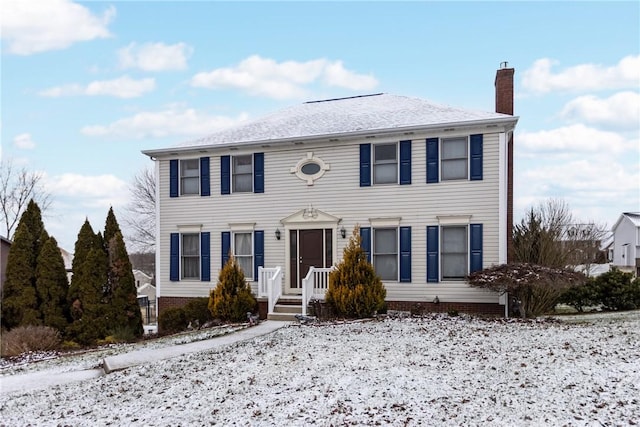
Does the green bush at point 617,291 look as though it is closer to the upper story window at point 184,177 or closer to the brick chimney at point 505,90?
the brick chimney at point 505,90

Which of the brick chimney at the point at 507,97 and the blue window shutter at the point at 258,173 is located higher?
the brick chimney at the point at 507,97

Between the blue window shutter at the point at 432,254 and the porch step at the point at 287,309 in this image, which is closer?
the porch step at the point at 287,309

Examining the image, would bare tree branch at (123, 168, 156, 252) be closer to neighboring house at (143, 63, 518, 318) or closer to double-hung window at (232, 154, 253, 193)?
neighboring house at (143, 63, 518, 318)

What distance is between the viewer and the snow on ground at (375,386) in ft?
17.5

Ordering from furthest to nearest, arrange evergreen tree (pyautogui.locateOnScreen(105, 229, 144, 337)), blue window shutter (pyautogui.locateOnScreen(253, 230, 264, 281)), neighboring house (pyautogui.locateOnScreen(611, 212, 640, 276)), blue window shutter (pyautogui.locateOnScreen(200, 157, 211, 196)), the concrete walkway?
neighboring house (pyautogui.locateOnScreen(611, 212, 640, 276)) → blue window shutter (pyautogui.locateOnScreen(200, 157, 211, 196)) → blue window shutter (pyautogui.locateOnScreen(253, 230, 264, 281)) → evergreen tree (pyautogui.locateOnScreen(105, 229, 144, 337)) → the concrete walkway

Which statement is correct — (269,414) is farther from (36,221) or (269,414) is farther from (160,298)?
(36,221)

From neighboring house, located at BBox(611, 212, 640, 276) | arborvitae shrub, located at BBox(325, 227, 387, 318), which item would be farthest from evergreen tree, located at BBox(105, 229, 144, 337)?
neighboring house, located at BBox(611, 212, 640, 276)

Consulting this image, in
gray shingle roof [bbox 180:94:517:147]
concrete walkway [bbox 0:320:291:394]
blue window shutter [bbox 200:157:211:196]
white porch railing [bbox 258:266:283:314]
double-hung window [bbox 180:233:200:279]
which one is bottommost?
concrete walkway [bbox 0:320:291:394]

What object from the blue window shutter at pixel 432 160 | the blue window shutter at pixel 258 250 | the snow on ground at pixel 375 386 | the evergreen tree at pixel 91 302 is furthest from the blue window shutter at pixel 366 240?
the evergreen tree at pixel 91 302

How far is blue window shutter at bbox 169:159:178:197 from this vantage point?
15469 mm

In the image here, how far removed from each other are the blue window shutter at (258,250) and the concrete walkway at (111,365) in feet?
13.2

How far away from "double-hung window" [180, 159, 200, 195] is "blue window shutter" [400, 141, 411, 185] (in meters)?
6.16

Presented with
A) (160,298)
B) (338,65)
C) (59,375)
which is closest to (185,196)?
(160,298)

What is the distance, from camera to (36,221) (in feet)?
51.2
